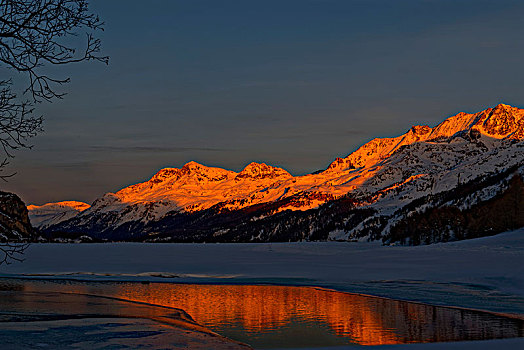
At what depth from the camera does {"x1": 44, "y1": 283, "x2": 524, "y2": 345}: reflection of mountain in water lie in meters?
19.5

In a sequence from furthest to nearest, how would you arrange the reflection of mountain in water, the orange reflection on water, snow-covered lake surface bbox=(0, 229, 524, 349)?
1. snow-covered lake surface bbox=(0, 229, 524, 349)
2. the orange reflection on water
3. the reflection of mountain in water

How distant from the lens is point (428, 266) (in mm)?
47562

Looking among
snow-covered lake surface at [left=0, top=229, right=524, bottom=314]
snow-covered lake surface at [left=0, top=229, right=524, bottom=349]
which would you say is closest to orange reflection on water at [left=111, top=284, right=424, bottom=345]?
snow-covered lake surface at [left=0, top=229, right=524, bottom=349]

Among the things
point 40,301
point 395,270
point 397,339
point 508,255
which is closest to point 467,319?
point 397,339

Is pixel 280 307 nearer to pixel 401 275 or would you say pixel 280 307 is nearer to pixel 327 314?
pixel 327 314

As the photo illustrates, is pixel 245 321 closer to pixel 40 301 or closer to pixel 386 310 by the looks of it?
pixel 386 310

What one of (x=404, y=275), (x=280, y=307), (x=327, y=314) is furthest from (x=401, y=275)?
(x=327, y=314)

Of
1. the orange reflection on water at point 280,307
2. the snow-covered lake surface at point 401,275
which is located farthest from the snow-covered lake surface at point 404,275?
the orange reflection on water at point 280,307

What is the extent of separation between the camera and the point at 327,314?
24.0 metres

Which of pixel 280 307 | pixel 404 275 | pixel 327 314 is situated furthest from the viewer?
pixel 404 275

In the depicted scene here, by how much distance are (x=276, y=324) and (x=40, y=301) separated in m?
12.1

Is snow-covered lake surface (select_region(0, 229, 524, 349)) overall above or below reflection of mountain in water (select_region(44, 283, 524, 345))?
above

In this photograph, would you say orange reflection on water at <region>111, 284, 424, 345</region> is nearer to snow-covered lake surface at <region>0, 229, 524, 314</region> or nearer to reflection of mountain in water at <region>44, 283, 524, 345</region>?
reflection of mountain in water at <region>44, 283, 524, 345</region>

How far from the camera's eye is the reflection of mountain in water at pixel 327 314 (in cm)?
1953
